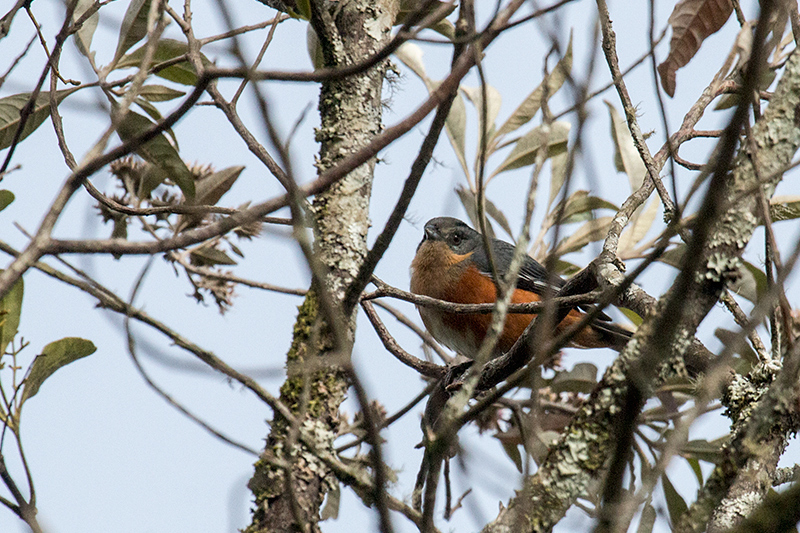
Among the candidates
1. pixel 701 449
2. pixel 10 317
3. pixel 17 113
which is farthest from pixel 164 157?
pixel 701 449

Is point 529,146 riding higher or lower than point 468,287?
higher

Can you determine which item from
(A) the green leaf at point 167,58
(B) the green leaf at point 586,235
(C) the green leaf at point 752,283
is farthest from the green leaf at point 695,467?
(A) the green leaf at point 167,58

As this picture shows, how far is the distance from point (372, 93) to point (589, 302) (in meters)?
1.14

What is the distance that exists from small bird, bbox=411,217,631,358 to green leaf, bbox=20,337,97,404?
8.94 ft

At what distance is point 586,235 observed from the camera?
4.51 metres

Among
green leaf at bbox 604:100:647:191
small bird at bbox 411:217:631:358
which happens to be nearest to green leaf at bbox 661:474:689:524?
small bird at bbox 411:217:631:358

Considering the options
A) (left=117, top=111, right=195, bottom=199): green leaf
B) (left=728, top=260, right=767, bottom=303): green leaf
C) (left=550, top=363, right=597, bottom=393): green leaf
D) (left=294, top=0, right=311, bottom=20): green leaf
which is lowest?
(left=550, top=363, right=597, bottom=393): green leaf

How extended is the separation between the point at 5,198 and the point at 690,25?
8.62 feet

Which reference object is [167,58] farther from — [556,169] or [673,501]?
[673,501]

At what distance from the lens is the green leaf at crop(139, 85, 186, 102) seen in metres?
3.41

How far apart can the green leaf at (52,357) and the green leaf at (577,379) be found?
8.94ft

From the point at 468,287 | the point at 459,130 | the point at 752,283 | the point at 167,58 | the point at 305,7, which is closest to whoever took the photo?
the point at 305,7

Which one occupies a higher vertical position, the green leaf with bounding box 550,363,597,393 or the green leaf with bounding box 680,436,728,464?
the green leaf with bounding box 550,363,597,393

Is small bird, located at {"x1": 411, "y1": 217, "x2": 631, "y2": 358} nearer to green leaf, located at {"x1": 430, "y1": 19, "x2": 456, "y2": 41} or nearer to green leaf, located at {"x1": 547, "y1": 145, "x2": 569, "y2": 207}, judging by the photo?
green leaf, located at {"x1": 547, "y1": 145, "x2": 569, "y2": 207}
